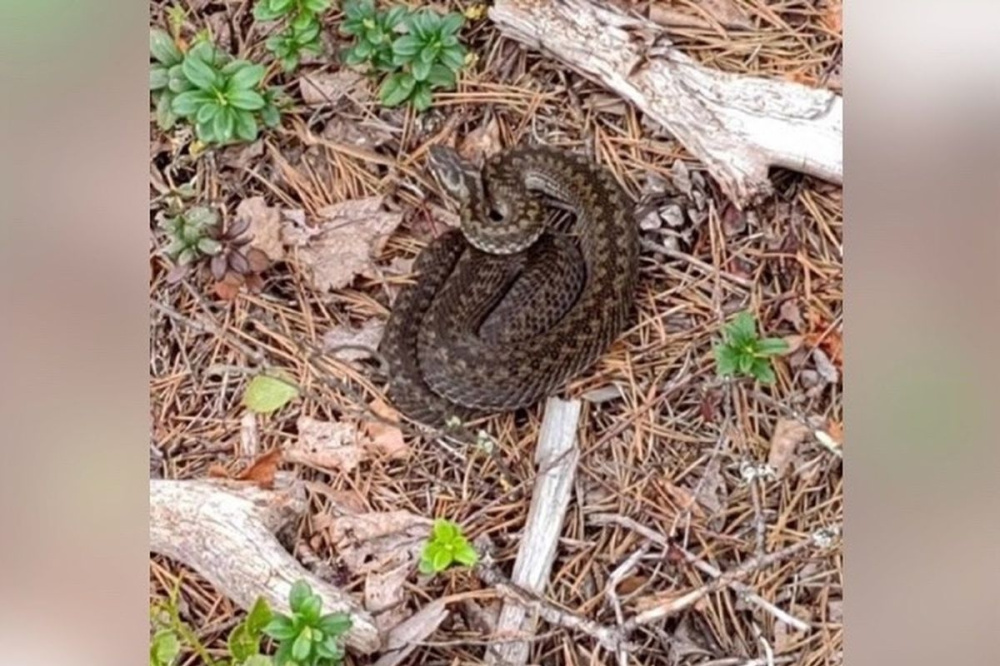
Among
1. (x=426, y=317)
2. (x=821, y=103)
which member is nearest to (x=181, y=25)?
(x=426, y=317)

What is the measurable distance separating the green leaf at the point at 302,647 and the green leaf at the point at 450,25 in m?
0.83

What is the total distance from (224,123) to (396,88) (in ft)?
0.78

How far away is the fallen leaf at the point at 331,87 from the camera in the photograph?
1526 mm

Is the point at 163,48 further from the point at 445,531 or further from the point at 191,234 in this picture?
the point at 445,531

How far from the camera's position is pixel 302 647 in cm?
151

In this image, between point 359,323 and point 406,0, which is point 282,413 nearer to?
point 359,323

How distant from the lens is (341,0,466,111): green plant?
1.49 m

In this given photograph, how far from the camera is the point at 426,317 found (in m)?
1.53

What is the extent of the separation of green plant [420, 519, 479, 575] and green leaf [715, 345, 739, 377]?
418 mm

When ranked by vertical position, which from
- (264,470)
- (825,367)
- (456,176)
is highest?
(456,176)

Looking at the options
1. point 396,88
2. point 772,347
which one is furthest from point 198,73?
point 772,347

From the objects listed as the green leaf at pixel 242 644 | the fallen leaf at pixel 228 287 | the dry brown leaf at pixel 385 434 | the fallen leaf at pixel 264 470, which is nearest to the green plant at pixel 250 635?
the green leaf at pixel 242 644

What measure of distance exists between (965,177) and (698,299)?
14.3 inches

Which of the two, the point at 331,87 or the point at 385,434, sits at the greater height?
the point at 331,87
